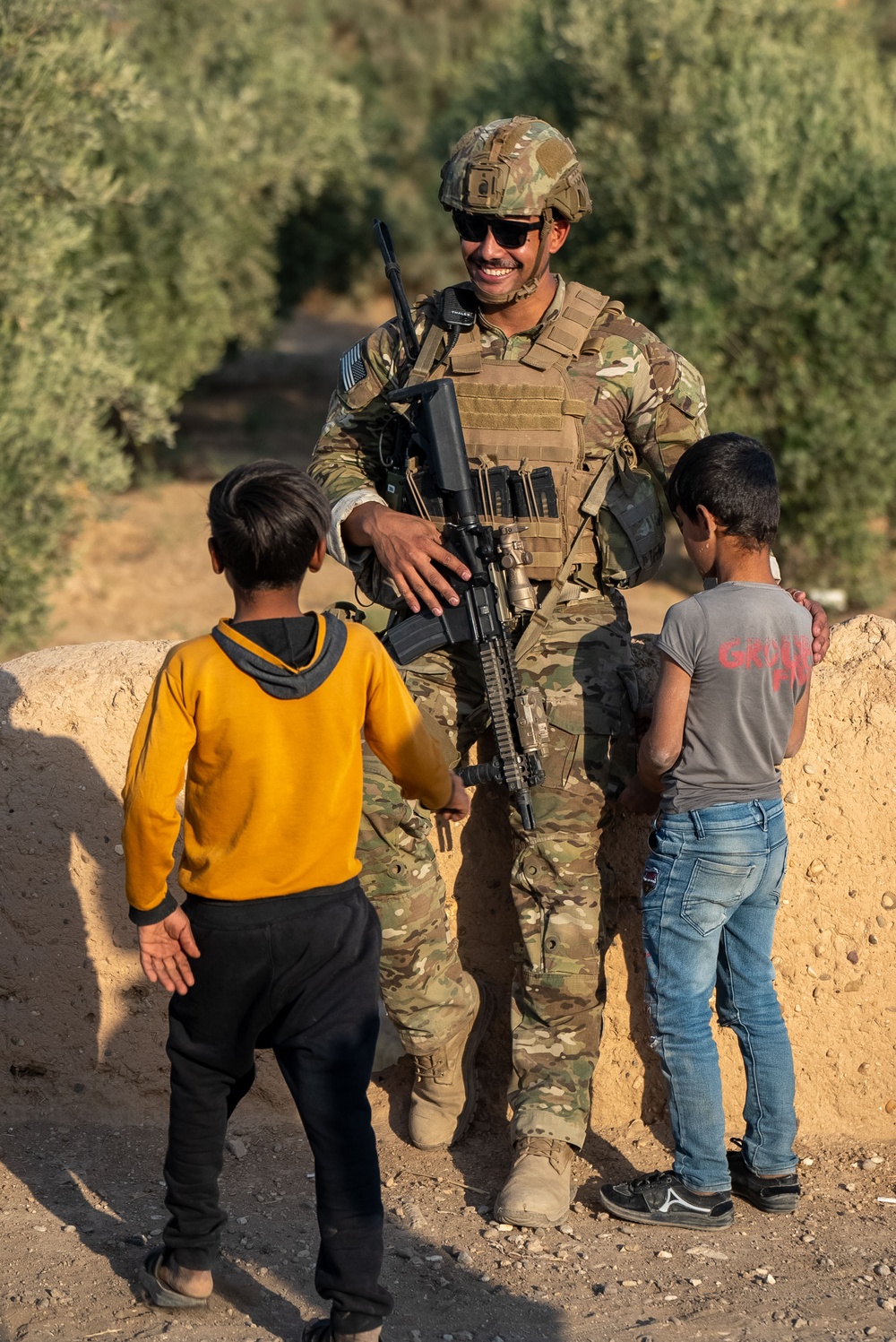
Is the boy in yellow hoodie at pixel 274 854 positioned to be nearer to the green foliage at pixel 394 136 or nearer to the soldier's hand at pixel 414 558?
the soldier's hand at pixel 414 558

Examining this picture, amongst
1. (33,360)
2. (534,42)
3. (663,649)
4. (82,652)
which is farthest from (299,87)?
(663,649)

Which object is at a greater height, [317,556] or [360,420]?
[360,420]

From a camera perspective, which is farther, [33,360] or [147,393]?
[147,393]

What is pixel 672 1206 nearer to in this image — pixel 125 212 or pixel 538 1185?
pixel 538 1185

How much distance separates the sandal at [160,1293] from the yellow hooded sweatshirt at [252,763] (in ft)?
2.47

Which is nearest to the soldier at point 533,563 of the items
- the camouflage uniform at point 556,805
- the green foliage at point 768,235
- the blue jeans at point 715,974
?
the camouflage uniform at point 556,805

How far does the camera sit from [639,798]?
335 centimetres

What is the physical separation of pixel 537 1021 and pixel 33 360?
23.5 feet

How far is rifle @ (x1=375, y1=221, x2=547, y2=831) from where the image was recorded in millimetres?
3354

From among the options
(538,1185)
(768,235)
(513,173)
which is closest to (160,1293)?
(538,1185)

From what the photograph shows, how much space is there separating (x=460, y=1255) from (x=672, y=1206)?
48 centimetres

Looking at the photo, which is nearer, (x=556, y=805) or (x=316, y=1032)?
(x=316, y=1032)

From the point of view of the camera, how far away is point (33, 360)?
9.34 meters

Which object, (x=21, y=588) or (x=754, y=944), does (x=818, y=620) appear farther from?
(x=21, y=588)
